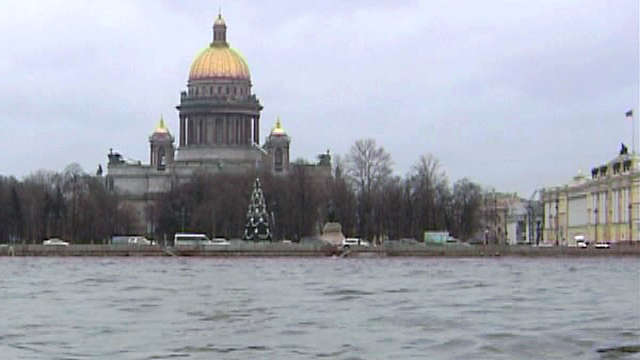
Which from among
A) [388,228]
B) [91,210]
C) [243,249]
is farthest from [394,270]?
[91,210]

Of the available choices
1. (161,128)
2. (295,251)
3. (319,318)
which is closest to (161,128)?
(161,128)

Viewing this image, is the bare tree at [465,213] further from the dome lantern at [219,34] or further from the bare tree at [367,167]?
the dome lantern at [219,34]

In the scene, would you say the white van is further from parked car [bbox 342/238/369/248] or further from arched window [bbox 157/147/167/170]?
arched window [bbox 157/147/167/170]

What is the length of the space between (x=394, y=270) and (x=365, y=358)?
1703 inches

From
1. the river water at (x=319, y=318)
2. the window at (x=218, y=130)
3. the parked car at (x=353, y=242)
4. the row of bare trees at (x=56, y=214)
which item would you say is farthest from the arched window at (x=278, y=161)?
the river water at (x=319, y=318)

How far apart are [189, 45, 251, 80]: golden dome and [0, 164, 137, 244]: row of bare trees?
3150 cm

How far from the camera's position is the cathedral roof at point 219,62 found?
18025 centimetres

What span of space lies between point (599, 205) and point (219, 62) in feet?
162

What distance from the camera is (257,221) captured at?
128125mm

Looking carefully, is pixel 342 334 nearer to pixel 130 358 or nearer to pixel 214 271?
pixel 130 358

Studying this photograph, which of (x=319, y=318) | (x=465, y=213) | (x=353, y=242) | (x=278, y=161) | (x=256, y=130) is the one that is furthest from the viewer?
(x=256, y=130)

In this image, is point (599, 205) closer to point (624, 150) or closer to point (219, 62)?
point (624, 150)

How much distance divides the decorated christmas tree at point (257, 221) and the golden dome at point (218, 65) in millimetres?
51094

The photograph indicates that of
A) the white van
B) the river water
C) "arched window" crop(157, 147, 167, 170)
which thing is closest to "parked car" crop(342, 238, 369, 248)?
the white van
